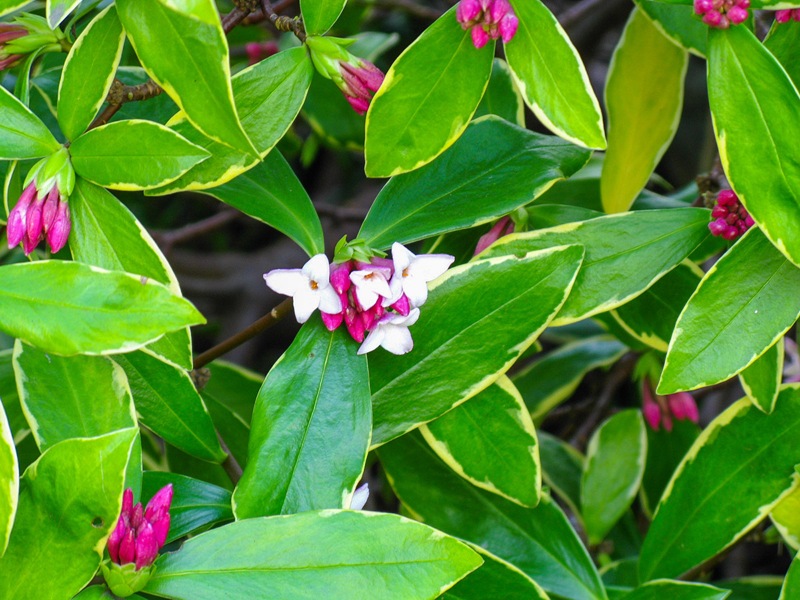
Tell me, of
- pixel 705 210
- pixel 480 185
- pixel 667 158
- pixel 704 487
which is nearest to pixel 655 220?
pixel 705 210

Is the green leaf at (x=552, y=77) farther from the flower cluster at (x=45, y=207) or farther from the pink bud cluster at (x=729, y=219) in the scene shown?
the flower cluster at (x=45, y=207)

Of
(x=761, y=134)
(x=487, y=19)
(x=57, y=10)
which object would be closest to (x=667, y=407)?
(x=761, y=134)

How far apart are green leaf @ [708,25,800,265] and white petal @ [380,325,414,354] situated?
306mm

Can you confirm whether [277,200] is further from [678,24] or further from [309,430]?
[678,24]

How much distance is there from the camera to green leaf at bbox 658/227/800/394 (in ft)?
2.58

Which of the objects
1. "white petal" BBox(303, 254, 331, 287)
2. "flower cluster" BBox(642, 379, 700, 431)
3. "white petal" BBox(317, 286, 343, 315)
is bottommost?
"flower cluster" BBox(642, 379, 700, 431)

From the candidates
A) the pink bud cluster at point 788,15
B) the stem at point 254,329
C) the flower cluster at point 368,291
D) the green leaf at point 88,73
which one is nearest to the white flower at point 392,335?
the flower cluster at point 368,291

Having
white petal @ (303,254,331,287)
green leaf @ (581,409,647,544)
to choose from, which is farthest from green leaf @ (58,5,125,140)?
green leaf @ (581,409,647,544)

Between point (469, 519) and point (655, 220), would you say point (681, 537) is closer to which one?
point (469, 519)

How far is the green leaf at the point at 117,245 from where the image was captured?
2.51 ft

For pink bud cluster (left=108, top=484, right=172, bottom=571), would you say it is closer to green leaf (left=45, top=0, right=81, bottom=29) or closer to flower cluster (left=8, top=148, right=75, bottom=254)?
flower cluster (left=8, top=148, right=75, bottom=254)

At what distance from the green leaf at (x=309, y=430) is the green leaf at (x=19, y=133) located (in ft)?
0.90

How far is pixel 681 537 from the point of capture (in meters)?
1.02

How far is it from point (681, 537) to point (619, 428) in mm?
326
